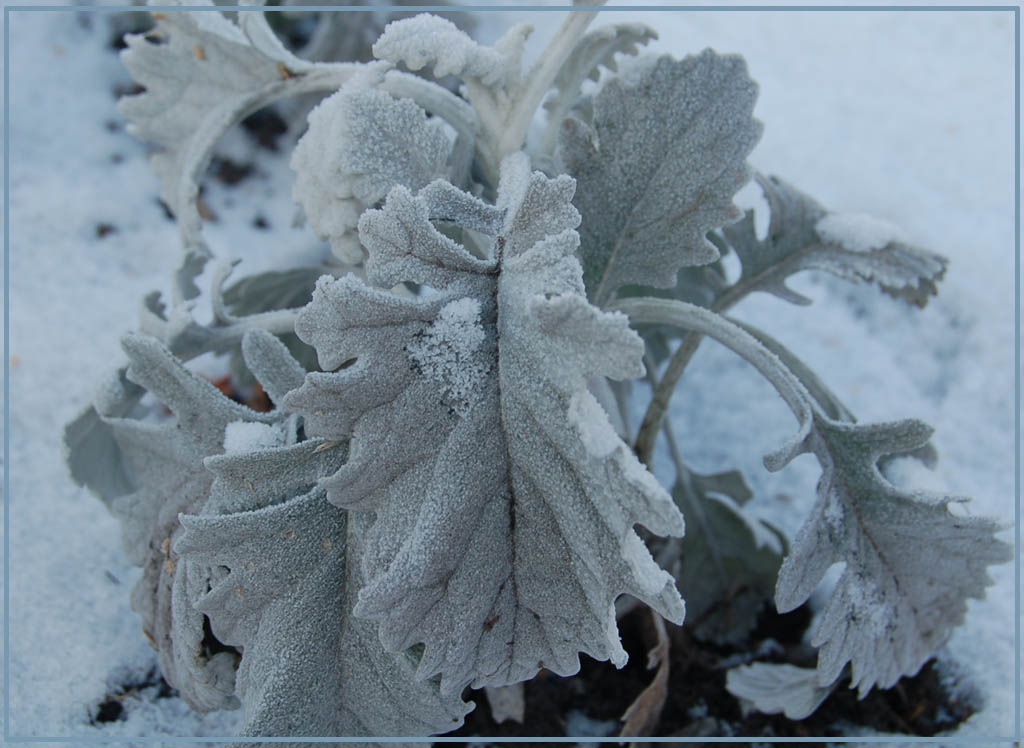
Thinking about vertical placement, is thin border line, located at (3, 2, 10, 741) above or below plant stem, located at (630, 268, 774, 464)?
below

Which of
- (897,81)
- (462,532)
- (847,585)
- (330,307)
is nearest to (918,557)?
(847,585)

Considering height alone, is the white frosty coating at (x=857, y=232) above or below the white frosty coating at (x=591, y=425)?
above

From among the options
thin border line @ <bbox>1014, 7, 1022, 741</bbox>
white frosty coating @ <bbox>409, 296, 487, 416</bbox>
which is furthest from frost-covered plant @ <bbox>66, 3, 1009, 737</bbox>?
thin border line @ <bbox>1014, 7, 1022, 741</bbox>

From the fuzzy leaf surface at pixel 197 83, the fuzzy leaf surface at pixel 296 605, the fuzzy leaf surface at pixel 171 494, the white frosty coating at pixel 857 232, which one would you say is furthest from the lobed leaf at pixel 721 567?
the fuzzy leaf surface at pixel 197 83

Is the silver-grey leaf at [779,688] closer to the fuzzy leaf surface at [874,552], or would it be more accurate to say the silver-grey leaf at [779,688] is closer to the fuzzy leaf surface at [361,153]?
the fuzzy leaf surface at [874,552]

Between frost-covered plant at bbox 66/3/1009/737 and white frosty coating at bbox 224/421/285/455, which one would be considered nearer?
frost-covered plant at bbox 66/3/1009/737

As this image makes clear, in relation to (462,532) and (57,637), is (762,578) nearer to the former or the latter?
(462,532)

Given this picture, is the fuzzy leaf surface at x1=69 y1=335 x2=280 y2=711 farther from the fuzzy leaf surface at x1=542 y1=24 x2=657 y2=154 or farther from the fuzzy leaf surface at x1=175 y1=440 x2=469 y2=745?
the fuzzy leaf surface at x1=542 y1=24 x2=657 y2=154
